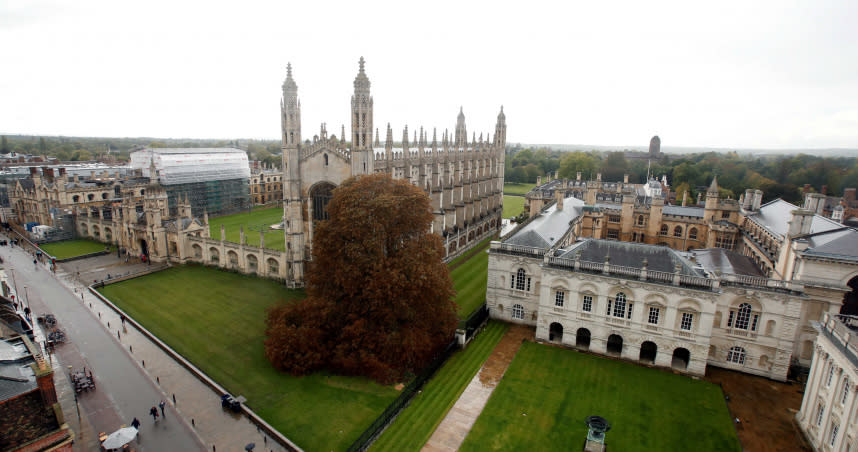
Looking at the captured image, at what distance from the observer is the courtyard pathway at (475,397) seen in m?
19.0

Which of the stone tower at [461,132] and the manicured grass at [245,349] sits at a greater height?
the stone tower at [461,132]

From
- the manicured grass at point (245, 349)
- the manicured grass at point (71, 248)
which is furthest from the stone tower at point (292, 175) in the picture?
the manicured grass at point (71, 248)

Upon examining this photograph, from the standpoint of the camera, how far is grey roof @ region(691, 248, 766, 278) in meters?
26.9

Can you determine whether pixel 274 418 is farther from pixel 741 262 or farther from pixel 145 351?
pixel 741 262

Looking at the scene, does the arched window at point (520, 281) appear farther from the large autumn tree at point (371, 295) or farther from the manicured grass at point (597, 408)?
the large autumn tree at point (371, 295)

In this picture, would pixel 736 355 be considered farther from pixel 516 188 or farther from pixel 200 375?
pixel 516 188

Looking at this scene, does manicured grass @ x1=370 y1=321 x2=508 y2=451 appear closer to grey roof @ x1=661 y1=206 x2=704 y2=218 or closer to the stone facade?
the stone facade

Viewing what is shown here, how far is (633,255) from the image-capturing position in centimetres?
2661

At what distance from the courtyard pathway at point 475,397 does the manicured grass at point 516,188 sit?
276ft

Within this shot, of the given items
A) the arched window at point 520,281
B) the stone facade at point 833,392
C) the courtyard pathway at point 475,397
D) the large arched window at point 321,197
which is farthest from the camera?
the large arched window at point 321,197

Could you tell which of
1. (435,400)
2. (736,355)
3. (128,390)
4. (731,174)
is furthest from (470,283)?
(731,174)

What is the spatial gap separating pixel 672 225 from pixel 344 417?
125 ft

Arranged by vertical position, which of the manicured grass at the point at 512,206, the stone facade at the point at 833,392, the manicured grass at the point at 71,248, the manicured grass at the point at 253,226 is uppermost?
the stone facade at the point at 833,392

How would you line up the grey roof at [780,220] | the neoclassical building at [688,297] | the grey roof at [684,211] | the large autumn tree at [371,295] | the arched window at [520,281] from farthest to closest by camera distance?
the grey roof at [684,211], the arched window at [520,281], the grey roof at [780,220], the neoclassical building at [688,297], the large autumn tree at [371,295]
